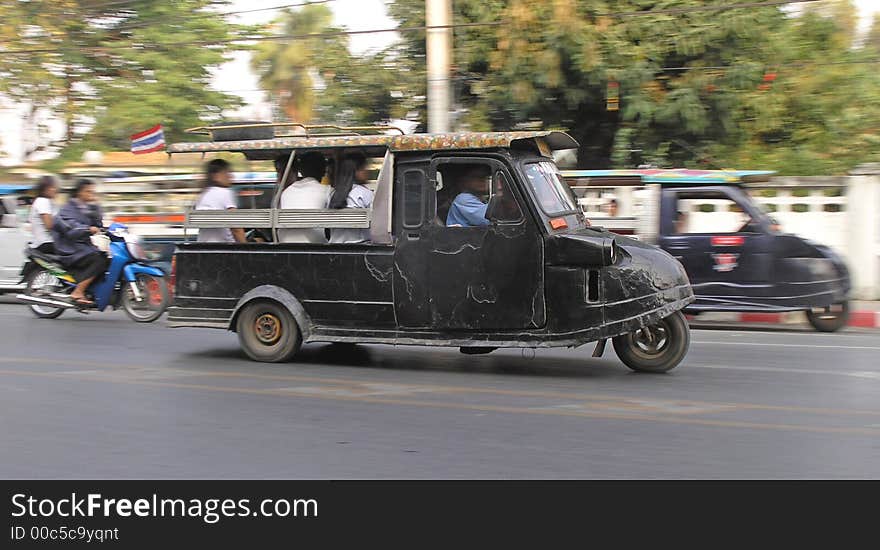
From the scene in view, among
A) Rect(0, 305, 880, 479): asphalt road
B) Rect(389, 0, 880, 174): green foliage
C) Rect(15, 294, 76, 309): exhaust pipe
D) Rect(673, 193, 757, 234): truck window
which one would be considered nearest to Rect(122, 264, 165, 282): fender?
Rect(15, 294, 76, 309): exhaust pipe

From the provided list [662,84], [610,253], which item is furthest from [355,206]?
[662,84]

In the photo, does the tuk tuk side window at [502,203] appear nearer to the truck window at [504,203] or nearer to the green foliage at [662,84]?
the truck window at [504,203]

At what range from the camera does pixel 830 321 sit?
1212 cm

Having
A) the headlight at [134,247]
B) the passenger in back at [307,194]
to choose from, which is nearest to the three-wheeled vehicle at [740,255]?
the passenger in back at [307,194]

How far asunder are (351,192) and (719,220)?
20.3 feet

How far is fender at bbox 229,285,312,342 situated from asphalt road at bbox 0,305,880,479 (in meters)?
0.39

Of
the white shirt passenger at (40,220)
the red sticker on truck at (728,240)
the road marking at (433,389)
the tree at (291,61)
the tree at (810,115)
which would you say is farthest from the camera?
the tree at (291,61)

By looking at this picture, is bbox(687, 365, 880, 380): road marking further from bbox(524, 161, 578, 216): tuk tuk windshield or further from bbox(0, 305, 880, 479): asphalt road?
bbox(524, 161, 578, 216): tuk tuk windshield

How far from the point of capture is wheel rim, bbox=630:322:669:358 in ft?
27.3

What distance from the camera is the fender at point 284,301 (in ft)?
28.6

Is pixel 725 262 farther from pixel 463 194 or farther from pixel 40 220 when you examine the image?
pixel 40 220

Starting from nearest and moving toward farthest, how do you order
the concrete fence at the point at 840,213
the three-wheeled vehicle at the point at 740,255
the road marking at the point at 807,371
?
the road marking at the point at 807,371 → the three-wheeled vehicle at the point at 740,255 → the concrete fence at the point at 840,213
